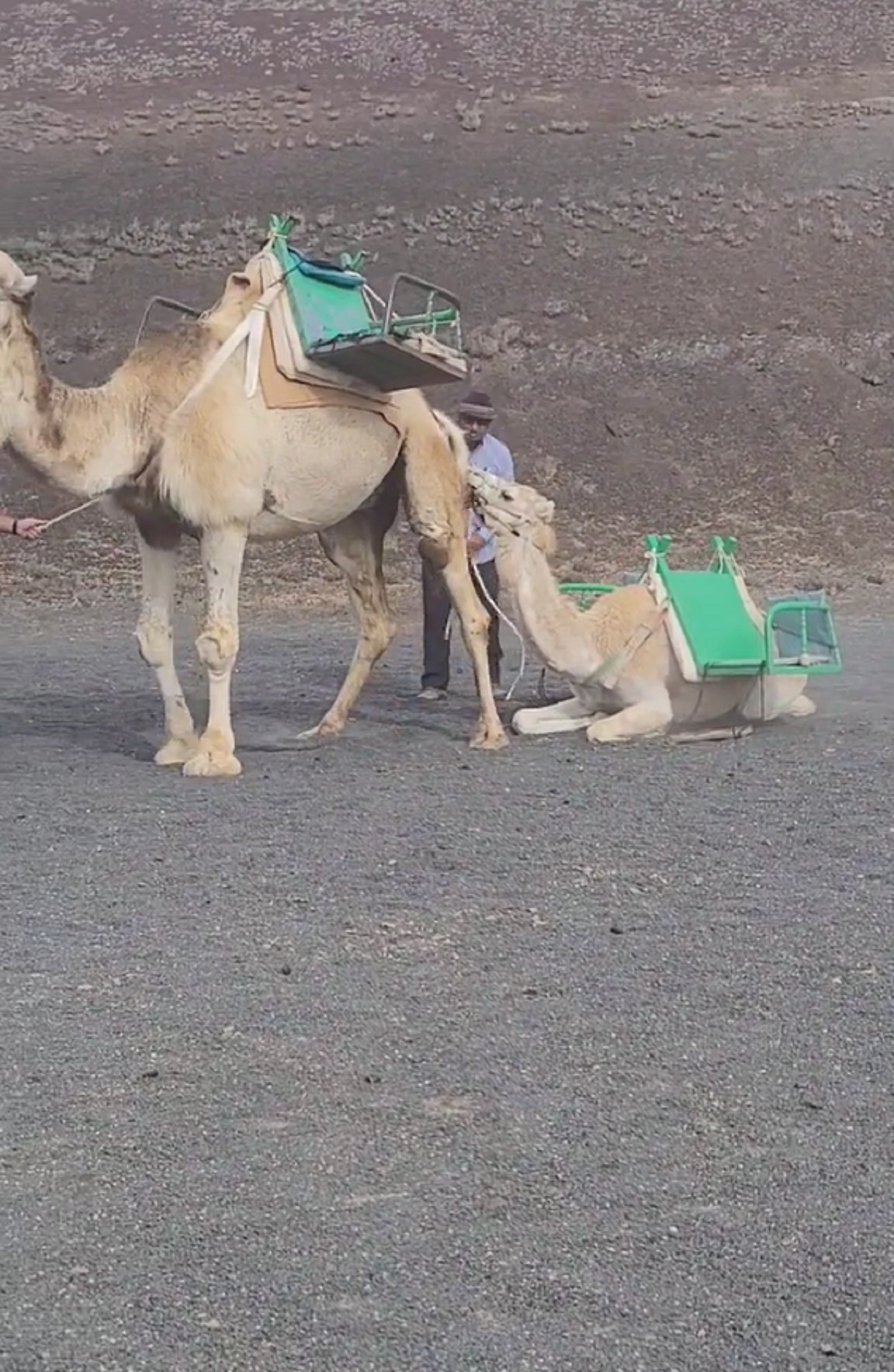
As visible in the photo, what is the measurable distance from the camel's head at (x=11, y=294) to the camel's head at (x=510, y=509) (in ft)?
8.84

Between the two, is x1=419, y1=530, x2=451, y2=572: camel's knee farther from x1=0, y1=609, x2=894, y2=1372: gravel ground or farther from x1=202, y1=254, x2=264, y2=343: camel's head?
x1=0, y1=609, x2=894, y2=1372: gravel ground

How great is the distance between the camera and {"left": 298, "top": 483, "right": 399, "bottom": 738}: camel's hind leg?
9.78 metres

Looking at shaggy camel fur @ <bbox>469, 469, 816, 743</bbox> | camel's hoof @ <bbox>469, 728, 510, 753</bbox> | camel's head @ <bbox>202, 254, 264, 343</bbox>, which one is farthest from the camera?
shaggy camel fur @ <bbox>469, 469, 816, 743</bbox>

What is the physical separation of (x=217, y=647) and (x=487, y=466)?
2.74 metres

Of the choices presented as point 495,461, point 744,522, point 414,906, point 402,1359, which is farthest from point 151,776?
point 744,522

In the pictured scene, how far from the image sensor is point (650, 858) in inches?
259

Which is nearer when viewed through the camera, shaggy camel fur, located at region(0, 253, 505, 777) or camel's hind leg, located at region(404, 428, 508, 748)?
shaggy camel fur, located at region(0, 253, 505, 777)

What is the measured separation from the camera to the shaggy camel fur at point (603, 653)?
929 centimetres

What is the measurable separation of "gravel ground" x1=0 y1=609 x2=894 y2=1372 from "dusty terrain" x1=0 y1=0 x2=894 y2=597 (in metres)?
11.0

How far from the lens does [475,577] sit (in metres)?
10.3

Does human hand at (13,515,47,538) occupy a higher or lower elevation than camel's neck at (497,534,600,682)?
higher

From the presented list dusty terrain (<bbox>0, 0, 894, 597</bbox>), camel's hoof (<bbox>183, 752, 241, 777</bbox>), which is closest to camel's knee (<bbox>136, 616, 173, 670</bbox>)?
camel's hoof (<bbox>183, 752, 241, 777</bbox>)

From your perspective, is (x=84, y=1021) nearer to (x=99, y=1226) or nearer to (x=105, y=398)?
(x=99, y=1226)

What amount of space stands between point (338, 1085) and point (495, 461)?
6.68m
